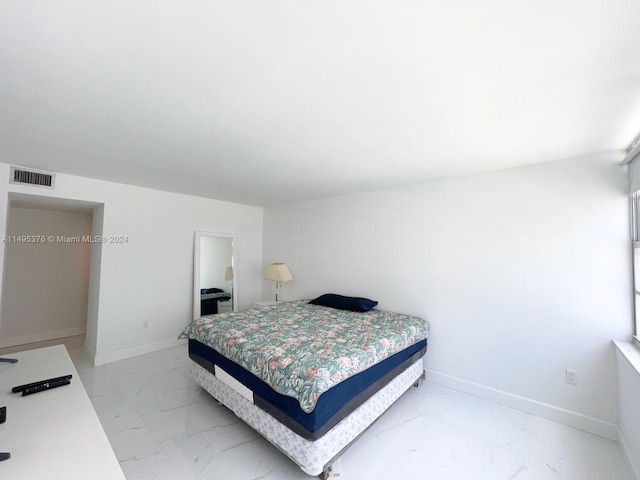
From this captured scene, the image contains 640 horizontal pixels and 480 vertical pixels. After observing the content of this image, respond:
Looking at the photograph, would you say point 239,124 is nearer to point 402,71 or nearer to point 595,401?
point 402,71

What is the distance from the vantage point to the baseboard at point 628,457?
174 centimetres

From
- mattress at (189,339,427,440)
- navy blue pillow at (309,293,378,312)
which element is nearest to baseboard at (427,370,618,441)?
mattress at (189,339,427,440)

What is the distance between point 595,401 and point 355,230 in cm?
280

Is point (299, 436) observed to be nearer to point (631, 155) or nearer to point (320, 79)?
point (320, 79)

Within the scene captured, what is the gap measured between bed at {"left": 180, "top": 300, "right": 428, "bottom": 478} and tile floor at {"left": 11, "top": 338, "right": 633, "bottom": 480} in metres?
0.15

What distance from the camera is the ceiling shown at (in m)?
1.01

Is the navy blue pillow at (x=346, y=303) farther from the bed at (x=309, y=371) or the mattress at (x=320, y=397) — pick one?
the mattress at (x=320, y=397)

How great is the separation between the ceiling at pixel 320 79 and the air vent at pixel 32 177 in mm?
486

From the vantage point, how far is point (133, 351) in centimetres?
369

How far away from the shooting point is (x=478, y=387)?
2766mm

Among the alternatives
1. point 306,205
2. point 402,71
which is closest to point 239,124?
point 402,71

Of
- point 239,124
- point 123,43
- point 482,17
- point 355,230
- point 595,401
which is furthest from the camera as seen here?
point 355,230

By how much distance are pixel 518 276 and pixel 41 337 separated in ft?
21.3

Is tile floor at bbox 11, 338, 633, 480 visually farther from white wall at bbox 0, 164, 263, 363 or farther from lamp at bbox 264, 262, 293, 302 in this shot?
lamp at bbox 264, 262, 293, 302
